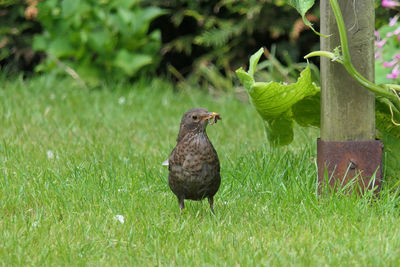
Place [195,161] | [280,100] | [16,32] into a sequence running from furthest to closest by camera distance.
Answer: [16,32] < [280,100] < [195,161]

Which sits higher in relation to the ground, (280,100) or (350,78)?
(350,78)

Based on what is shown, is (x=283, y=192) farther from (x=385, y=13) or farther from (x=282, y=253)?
(x=385, y=13)

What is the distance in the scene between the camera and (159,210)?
305cm

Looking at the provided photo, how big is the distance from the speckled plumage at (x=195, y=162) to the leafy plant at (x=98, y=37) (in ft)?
11.8

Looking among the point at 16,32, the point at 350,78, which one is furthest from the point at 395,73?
the point at 16,32

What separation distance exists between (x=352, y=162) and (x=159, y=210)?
3.08 feet

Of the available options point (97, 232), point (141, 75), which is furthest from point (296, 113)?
point (141, 75)

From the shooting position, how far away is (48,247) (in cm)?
253

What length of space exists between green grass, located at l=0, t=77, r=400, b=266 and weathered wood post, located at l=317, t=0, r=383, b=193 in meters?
0.15

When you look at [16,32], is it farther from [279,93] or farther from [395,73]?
[279,93]

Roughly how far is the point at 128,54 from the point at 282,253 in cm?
435

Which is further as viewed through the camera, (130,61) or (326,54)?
(130,61)

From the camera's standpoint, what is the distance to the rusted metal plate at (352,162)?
301cm

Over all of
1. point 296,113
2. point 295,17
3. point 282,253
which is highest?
point 295,17
